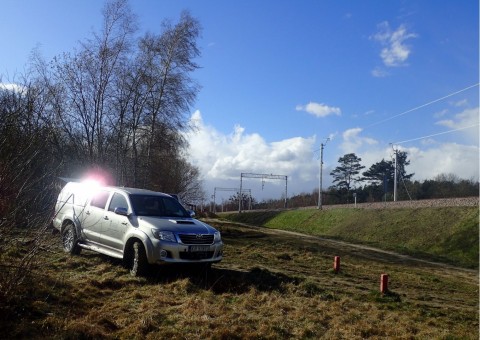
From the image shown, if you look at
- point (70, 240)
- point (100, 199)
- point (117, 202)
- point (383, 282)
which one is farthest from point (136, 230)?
point (383, 282)

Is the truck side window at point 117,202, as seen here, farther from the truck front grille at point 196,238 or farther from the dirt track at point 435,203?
the dirt track at point 435,203

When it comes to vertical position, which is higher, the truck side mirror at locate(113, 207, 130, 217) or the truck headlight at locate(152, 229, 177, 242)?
the truck side mirror at locate(113, 207, 130, 217)

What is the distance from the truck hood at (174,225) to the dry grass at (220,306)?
958 millimetres

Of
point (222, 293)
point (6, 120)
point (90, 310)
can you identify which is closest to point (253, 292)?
point (222, 293)

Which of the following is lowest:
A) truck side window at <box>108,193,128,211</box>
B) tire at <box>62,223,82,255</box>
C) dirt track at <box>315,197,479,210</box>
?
tire at <box>62,223,82,255</box>

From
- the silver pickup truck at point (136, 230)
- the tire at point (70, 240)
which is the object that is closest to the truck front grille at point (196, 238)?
the silver pickup truck at point (136, 230)

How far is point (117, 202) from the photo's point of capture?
10188mm

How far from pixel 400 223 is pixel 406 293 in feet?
74.1

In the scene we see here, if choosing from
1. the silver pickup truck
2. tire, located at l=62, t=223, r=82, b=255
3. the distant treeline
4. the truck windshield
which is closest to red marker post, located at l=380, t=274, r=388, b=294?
the silver pickup truck

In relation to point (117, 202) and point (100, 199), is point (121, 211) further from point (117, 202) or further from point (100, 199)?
point (100, 199)

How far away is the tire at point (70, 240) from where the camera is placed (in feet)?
35.4

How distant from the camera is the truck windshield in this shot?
983cm

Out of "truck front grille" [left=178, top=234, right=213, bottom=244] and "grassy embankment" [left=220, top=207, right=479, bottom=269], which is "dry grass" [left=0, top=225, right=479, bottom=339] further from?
"grassy embankment" [left=220, top=207, right=479, bottom=269]

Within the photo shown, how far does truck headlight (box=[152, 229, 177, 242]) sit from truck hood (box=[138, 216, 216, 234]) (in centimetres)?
9
